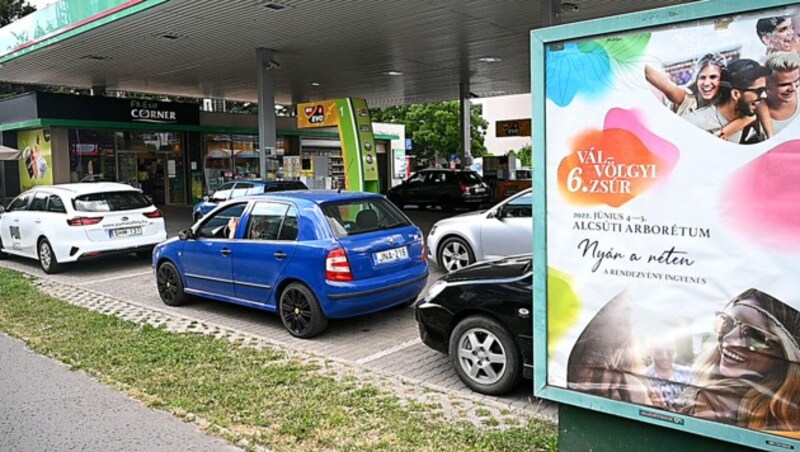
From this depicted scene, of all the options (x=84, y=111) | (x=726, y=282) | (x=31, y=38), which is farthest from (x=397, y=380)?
(x=84, y=111)

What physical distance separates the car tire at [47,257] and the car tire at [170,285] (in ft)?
11.8

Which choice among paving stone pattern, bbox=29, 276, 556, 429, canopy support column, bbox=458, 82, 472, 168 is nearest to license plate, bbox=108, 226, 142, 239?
paving stone pattern, bbox=29, 276, 556, 429

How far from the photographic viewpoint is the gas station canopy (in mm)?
13125

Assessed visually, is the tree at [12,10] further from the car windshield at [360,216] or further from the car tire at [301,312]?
the car tire at [301,312]

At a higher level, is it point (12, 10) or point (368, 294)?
point (12, 10)

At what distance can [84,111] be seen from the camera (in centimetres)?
2236

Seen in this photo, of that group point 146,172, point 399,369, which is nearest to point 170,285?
point 399,369

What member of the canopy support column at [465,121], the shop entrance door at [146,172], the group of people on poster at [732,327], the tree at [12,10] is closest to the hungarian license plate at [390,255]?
the group of people on poster at [732,327]

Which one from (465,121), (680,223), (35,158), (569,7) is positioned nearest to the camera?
(680,223)

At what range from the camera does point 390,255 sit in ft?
22.6

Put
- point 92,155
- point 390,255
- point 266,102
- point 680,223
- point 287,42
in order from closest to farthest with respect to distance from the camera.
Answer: point 680,223, point 390,255, point 287,42, point 266,102, point 92,155

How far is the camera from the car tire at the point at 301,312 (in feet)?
21.6

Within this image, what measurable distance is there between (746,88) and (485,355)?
2.75 metres

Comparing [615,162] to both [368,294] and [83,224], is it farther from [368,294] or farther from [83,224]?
[83,224]
